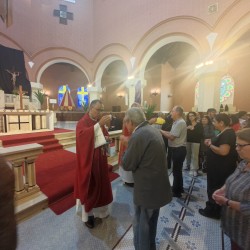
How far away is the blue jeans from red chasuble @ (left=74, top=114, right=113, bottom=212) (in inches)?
31.9

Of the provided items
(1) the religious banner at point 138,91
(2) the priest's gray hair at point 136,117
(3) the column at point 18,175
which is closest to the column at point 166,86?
(1) the religious banner at point 138,91

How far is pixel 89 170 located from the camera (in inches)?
91.7

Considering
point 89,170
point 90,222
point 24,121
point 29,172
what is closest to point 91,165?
point 89,170

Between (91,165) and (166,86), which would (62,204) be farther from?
(166,86)

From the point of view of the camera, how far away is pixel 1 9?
24.5 ft

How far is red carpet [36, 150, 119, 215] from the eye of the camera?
292 cm

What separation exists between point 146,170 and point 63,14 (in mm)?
13618

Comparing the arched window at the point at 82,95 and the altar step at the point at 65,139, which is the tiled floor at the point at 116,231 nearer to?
the altar step at the point at 65,139

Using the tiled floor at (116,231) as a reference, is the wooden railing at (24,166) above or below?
above

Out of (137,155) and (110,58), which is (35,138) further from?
(110,58)

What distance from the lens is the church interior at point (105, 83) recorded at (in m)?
2.39

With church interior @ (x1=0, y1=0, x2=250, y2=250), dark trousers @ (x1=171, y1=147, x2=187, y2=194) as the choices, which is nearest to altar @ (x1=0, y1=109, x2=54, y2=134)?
church interior @ (x1=0, y1=0, x2=250, y2=250)

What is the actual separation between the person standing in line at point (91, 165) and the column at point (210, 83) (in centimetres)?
627

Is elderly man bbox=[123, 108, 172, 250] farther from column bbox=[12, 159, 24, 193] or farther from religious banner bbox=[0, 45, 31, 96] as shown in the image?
religious banner bbox=[0, 45, 31, 96]
